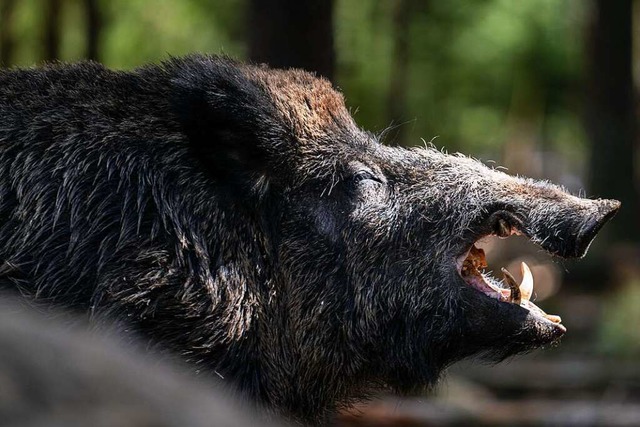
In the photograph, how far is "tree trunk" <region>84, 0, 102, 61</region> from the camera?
14.9 meters

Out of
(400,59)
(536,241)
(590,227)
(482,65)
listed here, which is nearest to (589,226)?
(590,227)

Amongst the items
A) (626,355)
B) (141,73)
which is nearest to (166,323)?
(141,73)

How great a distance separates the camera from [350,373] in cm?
519

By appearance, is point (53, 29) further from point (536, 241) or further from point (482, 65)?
point (482, 65)

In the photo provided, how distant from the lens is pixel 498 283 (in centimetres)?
534

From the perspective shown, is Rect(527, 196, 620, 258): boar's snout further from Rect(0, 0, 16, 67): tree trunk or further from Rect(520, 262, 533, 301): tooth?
Rect(0, 0, 16, 67): tree trunk

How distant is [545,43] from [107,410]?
36.0 m

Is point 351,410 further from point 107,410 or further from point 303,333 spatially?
point 107,410

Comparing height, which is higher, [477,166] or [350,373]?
[477,166]

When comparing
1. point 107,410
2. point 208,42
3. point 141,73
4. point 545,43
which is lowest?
point 107,410

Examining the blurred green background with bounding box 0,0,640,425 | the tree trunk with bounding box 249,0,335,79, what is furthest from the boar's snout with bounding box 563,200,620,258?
the tree trunk with bounding box 249,0,335,79

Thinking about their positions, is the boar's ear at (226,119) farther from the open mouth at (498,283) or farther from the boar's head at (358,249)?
the open mouth at (498,283)

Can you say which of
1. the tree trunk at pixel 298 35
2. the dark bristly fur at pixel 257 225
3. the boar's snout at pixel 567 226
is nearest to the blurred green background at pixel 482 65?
the tree trunk at pixel 298 35

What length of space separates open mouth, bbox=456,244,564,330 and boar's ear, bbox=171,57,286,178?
41.4 inches
